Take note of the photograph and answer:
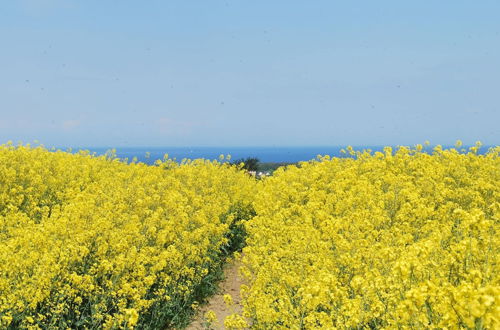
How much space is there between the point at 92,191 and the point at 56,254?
6.47 meters

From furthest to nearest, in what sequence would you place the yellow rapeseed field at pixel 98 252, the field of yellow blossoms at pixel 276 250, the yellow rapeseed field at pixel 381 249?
the yellow rapeseed field at pixel 98 252 → the field of yellow blossoms at pixel 276 250 → the yellow rapeseed field at pixel 381 249

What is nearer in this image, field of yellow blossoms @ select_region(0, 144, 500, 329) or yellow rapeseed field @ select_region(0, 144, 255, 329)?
field of yellow blossoms @ select_region(0, 144, 500, 329)

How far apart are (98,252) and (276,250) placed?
3626 mm

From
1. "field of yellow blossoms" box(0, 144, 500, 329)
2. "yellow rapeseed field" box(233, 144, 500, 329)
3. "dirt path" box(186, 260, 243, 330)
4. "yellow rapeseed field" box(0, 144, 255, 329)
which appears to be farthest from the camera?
"dirt path" box(186, 260, 243, 330)

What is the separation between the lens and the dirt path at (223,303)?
9.53 m

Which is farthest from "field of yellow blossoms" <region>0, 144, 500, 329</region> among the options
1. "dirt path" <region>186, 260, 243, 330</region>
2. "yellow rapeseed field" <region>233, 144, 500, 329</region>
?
"dirt path" <region>186, 260, 243, 330</region>

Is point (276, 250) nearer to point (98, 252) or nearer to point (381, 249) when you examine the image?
point (381, 249)

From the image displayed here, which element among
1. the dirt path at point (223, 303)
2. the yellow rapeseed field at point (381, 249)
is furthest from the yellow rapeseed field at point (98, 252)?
the yellow rapeseed field at point (381, 249)

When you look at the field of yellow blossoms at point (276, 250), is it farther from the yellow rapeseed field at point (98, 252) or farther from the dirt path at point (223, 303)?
the dirt path at point (223, 303)

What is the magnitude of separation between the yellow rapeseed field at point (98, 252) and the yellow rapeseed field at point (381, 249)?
5.10 ft

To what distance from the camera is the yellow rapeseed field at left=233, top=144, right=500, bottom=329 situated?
→ 4199 millimetres

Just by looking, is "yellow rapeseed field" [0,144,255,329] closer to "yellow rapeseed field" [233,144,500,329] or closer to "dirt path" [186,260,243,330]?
"dirt path" [186,260,243,330]

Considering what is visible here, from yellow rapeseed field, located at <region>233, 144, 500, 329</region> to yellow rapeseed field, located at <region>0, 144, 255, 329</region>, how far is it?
5.10 feet

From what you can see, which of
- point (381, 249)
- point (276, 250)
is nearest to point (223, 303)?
point (276, 250)
